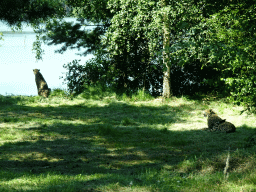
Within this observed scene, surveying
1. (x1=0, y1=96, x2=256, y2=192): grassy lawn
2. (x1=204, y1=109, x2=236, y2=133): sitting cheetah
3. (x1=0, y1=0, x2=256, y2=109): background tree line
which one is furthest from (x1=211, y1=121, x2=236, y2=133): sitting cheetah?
(x1=0, y1=0, x2=256, y2=109): background tree line

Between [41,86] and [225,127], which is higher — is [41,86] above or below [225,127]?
above

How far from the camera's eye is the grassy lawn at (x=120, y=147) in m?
4.24

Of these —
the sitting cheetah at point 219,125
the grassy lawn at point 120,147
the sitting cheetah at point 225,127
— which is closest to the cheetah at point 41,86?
the grassy lawn at point 120,147

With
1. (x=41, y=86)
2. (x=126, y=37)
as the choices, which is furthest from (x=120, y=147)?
(x=41, y=86)

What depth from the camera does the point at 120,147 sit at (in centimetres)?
687

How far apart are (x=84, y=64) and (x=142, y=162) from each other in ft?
26.3

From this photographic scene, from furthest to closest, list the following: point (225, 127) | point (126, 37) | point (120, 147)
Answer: point (126, 37) → point (225, 127) → point (120, 147)

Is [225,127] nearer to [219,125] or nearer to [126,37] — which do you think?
[219,125]

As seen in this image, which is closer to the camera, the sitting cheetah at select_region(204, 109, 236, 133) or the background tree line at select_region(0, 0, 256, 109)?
the sitting cheetah at select_region(204, 109, 236, 133)

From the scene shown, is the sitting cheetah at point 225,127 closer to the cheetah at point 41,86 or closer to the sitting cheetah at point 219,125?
the sitting cheetah at point 219,125

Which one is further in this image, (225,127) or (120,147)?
(225,127)

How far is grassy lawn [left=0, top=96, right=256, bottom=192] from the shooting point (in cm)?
424

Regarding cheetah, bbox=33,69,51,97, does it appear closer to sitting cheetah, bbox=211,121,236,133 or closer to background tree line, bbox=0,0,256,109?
background tree line, bbox=0,0,256,109

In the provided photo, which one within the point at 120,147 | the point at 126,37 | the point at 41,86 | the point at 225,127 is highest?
the point at 126,37
